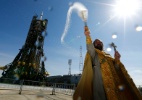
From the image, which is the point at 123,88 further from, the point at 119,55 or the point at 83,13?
the point at 83,13

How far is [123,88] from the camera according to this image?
416cm

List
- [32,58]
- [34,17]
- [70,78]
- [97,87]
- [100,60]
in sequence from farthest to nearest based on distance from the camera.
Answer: [70,78] < [34,17] < [32,58] < [100,60] < [97,87]

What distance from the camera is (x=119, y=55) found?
4648mm

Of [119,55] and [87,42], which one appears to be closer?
[87,42]

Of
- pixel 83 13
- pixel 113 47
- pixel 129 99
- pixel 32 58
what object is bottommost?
pixel 129 99

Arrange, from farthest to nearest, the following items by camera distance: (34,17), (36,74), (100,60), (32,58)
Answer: (34,17) → (32,58) → (36,74) → (100,60)

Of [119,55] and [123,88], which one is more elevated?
[119,55]

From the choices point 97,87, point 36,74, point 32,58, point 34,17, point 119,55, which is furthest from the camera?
point 34,17

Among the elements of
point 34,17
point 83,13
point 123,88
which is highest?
point 34,17

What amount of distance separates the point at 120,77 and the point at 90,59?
0.98 meters

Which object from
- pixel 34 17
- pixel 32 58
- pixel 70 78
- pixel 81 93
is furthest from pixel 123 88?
pixel 70 78

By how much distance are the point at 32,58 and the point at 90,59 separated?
50.2 meters

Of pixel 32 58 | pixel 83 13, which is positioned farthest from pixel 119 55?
pixel 32 58

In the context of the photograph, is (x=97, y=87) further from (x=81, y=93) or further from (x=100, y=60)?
(x=100, y=60)
